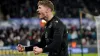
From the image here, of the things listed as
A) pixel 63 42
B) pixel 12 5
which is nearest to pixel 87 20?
pixel 12 5

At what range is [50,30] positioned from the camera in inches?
230

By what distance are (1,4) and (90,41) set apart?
38.7 feet

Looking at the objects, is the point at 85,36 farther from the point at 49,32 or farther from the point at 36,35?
the point at 49,32

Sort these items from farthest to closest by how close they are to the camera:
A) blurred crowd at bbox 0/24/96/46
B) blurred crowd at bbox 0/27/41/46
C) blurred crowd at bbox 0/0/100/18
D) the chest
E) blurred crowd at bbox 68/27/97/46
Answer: blurred crowd at bbox 0/0/100/18 < blurred crowd at bbox 68/27/97/46 < blurred crowd at bbox 0/24/96/46 < blurred crowd at bbox 0/27/41/46 < the chest

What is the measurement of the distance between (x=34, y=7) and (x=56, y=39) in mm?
25276

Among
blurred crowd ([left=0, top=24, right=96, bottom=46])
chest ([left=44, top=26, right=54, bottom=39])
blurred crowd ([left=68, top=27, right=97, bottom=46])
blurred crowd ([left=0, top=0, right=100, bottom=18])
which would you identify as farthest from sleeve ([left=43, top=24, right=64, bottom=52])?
blurred crowd ([left=0, top=0, right=100, bottom=18])

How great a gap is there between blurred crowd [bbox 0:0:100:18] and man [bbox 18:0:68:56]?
21.3 m

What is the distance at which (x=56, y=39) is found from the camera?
5.66m

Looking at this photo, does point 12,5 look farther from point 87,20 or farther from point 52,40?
point 52,40

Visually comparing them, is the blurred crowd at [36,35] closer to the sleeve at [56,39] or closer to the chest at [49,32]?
the chest at [49,32]

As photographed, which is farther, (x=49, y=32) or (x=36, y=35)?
(x=36, y=35)

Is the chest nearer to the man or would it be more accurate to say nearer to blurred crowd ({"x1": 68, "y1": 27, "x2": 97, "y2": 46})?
the man

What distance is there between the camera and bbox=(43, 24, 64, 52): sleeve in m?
5.61

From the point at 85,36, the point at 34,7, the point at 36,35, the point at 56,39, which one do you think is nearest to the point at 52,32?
the point at 56,39
